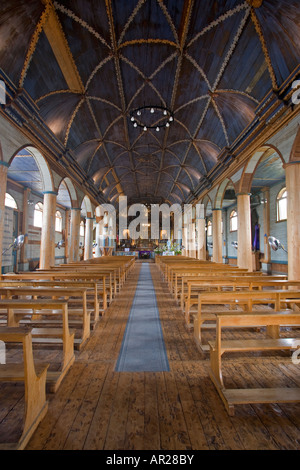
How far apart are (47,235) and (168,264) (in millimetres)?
4847

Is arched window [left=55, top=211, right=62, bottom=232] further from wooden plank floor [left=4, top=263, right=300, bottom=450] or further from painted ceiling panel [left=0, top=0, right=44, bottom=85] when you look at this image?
wooden plank floor [left=4, top=263, right=300, bottom=450]

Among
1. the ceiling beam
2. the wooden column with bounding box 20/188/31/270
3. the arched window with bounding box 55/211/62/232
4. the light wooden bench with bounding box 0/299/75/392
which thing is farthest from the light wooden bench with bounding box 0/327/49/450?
the arched window with bounding box 55/211/62/232

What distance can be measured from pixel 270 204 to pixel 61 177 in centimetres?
1163

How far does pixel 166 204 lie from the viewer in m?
28.0

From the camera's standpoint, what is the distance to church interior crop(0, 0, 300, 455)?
1.96 meters

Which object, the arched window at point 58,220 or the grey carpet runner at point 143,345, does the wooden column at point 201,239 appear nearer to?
the grey carpet runner at point 143,345

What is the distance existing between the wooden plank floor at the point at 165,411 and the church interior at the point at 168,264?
0.01m

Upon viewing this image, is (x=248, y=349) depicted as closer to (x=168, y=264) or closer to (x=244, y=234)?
(x=168, y=264)

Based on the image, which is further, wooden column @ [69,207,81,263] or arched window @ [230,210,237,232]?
arched window @ [230,210,237,232]

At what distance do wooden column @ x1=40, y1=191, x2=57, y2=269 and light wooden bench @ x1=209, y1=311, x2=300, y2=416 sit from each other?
26.5 ft

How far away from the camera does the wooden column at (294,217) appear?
610cm

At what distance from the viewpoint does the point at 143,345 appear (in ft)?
11.2
